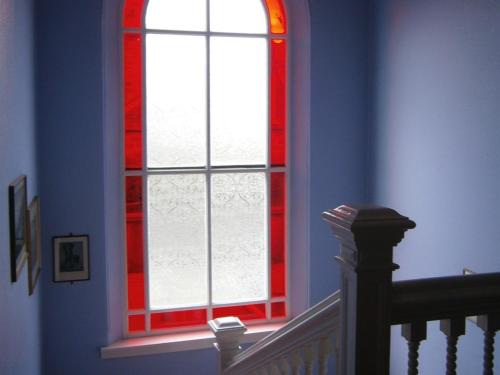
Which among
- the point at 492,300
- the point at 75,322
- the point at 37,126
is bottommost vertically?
the point at 75,322

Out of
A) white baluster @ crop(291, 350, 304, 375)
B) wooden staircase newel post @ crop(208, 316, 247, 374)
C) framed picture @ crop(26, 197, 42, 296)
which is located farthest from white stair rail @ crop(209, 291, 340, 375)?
framed picture @ crop(26, 197, 42, 296)

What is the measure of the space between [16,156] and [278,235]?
99.2 inches

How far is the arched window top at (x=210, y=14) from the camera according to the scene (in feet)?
15.0

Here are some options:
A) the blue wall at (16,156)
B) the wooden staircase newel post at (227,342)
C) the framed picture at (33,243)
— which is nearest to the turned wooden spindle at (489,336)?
the blue wall at (16,156)

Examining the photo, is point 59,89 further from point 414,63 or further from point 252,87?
point 414,63

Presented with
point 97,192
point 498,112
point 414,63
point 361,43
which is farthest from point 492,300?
point 361,43

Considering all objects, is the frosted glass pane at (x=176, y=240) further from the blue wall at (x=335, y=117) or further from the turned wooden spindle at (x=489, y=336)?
the turned wooden spindle at (x=489, y=336)

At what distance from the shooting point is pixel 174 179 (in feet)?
15.5

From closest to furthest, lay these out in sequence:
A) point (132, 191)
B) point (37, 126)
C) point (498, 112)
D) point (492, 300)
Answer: point (492, 300) → point (498, 112) → point (37, 126) → point (132, 191)

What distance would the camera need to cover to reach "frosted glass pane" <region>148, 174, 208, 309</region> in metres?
4.72

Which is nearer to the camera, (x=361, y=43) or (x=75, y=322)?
(x=75, y=322)

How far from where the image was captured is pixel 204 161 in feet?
15.7

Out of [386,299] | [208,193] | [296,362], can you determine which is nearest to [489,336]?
[386,299]

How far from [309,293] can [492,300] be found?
3760 millimetres
